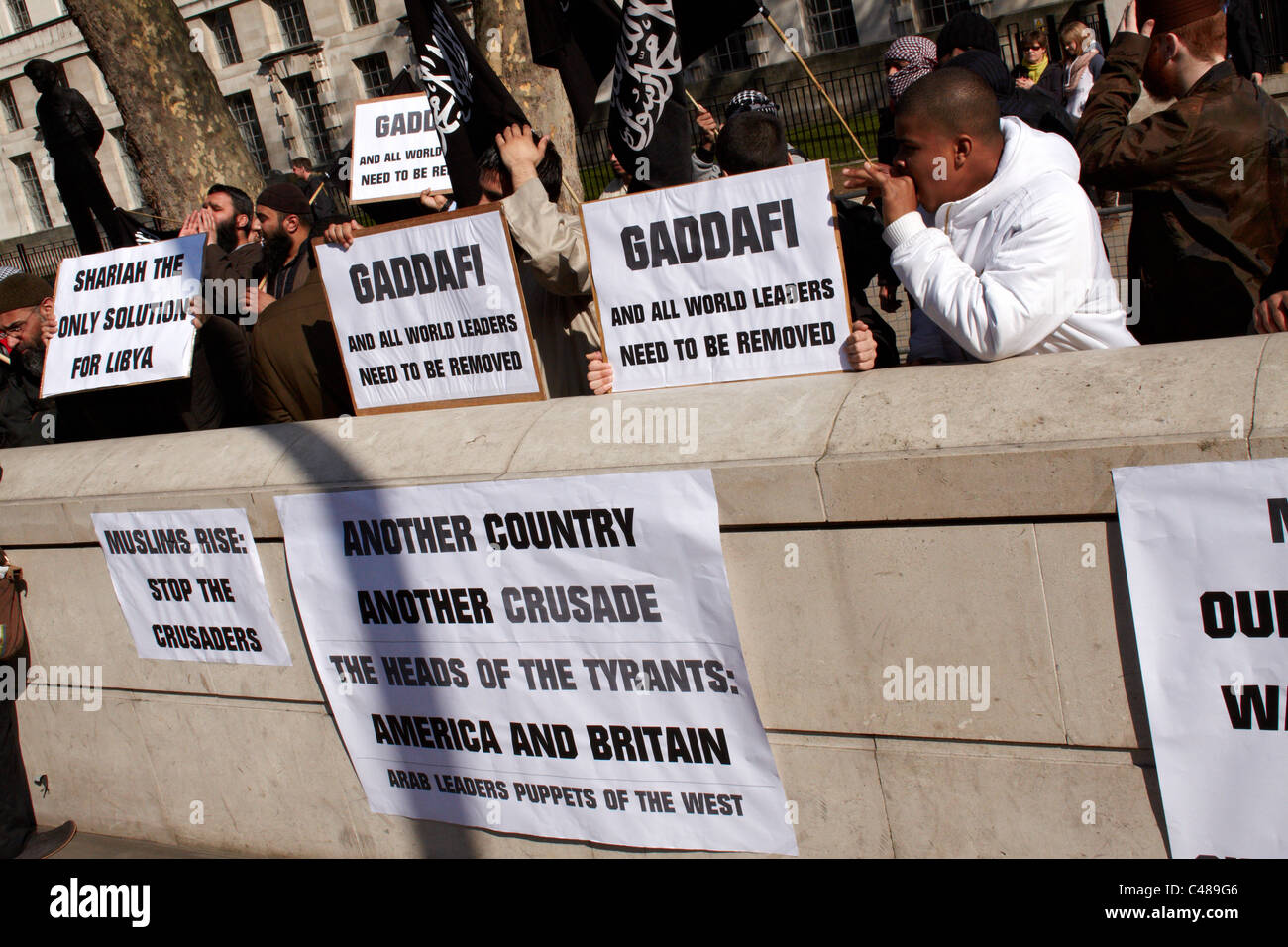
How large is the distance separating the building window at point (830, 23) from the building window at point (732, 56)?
1.87 meters

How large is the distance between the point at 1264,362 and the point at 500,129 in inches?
118

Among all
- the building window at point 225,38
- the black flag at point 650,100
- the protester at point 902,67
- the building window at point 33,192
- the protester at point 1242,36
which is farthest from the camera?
the building window at point 33,192

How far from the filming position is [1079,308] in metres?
3.11

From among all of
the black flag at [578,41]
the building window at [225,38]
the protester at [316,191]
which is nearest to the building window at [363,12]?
the building window at [225,38]

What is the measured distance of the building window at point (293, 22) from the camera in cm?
3841

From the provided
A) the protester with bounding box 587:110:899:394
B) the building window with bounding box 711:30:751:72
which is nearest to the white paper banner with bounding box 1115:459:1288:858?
the protester with bounding box 587:110:899:394

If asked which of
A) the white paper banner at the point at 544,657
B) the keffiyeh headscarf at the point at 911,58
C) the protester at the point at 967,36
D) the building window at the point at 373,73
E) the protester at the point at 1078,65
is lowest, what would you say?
the white paper banner at the point at 544,657

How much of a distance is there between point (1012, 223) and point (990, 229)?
0.10m

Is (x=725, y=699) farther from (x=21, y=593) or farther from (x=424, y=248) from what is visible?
(x=21, y=593)

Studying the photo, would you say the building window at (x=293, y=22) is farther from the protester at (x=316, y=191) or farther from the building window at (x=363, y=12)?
the protester at (x=316, y=191)

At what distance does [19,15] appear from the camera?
145ft

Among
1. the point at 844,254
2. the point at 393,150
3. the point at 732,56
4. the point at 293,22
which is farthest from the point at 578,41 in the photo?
the point at 293,22

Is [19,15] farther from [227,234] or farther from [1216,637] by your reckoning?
[1216,637]
